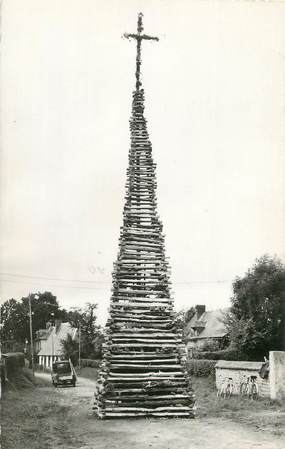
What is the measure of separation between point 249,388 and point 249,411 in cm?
534

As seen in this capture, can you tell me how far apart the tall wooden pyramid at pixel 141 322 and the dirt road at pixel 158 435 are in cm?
71

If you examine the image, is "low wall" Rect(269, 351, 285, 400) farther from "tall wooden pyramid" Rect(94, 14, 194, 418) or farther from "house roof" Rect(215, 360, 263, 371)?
"tall wooden pyramid" Rect(94, 14, 194, 418)

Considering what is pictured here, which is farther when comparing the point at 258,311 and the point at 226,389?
the point at 258,311

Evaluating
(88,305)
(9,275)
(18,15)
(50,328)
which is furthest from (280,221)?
(50,328)

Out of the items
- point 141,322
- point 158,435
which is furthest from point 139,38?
point 158,435

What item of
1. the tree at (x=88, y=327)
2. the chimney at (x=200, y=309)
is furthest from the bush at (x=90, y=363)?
the chimney at (x=200, y=309)

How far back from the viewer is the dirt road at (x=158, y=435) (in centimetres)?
1109

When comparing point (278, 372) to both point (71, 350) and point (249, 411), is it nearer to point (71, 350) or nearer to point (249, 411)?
point (249, 411)

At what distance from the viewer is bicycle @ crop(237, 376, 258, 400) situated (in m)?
22.9

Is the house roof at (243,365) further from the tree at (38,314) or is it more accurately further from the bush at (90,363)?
the tree at (38,314)

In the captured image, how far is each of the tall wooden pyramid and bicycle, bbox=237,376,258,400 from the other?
799 cm

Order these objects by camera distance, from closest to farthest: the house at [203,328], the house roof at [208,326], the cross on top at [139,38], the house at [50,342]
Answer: the cross on top at [139,38] < the house at [203,328] < the house roof at [208,326] < the house at [50,342]

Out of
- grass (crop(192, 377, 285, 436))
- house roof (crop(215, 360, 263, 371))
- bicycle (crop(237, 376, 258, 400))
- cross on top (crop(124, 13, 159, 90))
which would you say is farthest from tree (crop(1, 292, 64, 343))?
cross on top (crop(124, 13, 159, 90))

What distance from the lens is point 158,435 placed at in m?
12.3
